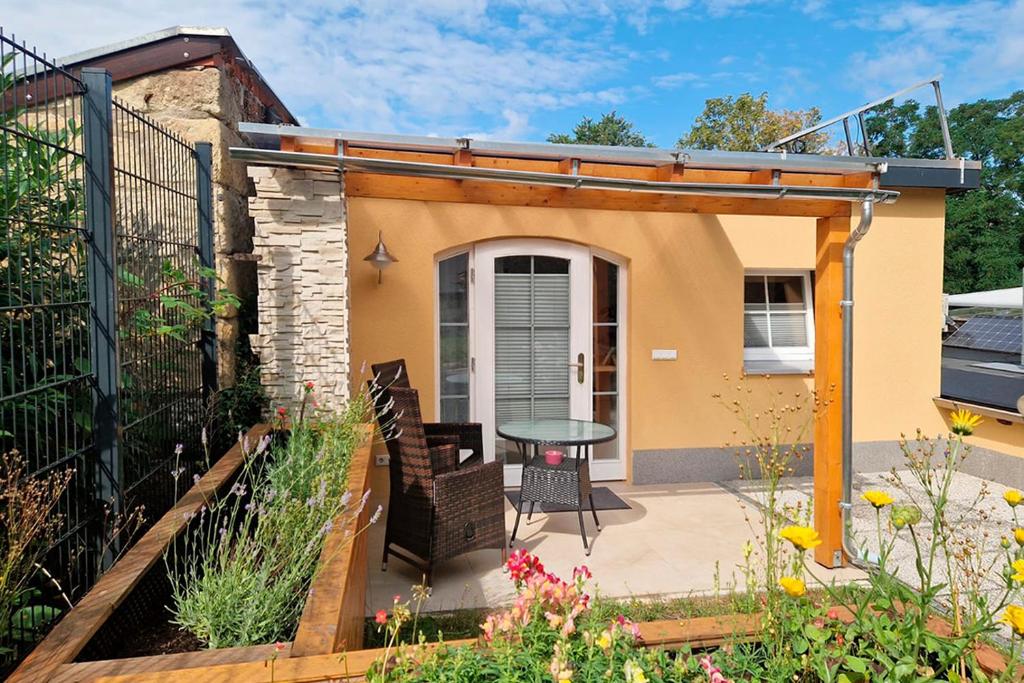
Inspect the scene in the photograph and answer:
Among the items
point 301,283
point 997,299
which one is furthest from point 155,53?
point 997,299

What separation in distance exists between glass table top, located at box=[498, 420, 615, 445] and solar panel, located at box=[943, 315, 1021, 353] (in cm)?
709

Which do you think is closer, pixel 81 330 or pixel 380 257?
pixel 81 330

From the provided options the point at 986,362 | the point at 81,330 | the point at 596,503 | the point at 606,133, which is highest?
the point at 606,133

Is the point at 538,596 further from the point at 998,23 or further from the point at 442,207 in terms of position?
the point at 998,23

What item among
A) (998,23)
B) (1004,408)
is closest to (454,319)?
(1004,408)

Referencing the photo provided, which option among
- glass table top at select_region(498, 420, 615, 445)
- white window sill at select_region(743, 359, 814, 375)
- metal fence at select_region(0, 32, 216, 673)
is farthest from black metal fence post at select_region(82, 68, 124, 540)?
white window sill at select_region(743, 359, 814, 375)

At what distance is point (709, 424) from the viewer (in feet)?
20.6

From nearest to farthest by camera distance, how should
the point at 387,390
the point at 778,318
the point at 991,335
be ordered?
the point at 387,390
the point at 778,318
the point at 991,335

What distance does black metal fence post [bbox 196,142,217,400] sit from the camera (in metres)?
4.55

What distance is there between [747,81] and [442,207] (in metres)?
17.0

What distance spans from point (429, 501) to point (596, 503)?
2.07 metres

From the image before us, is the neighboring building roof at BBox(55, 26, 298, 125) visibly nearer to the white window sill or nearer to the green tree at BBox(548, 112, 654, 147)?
the white window sill

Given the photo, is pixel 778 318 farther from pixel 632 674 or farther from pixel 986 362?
pixel 632 674

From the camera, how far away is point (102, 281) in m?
2.90
